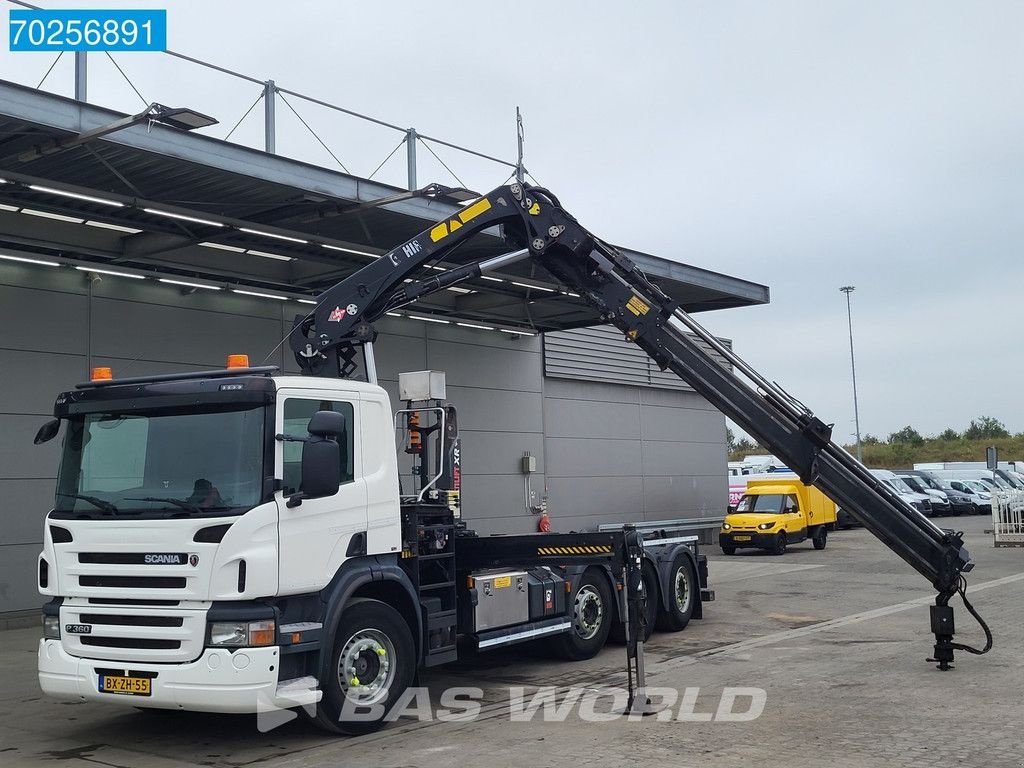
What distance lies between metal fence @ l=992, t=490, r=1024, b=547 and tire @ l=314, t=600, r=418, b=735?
2303cm

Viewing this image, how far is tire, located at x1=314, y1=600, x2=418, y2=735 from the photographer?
26.3ft

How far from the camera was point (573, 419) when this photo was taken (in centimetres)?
2622

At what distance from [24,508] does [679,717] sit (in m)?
10.8

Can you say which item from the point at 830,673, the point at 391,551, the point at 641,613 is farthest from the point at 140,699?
the point at 830,673

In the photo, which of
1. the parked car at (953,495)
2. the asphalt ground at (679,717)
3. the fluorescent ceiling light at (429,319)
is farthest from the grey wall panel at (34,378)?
the parked car at (953,495)

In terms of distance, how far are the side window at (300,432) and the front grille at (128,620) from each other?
122 centimetres

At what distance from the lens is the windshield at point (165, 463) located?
768cm

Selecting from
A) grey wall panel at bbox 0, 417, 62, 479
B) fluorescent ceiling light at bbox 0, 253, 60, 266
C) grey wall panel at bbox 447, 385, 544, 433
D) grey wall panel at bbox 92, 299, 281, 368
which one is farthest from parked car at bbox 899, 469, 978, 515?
fluorescent ceiling light at bbox 0, 253, 60, 266

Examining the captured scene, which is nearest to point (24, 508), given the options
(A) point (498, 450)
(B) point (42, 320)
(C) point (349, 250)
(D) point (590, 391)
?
(B) point (42, 320)

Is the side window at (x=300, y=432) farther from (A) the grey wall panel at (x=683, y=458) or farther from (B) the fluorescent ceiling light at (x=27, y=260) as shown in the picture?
(A) the grey wall panel at (x=683, y=458)

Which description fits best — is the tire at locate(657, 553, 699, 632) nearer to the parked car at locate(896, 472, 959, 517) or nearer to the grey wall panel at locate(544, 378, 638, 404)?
the grey wall panel at locate(544, 378, 638, 404)

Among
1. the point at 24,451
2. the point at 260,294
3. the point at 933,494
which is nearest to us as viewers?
the point at 24,451

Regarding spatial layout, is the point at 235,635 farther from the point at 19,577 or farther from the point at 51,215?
the point at 51,215

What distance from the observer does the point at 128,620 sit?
7.69 m
